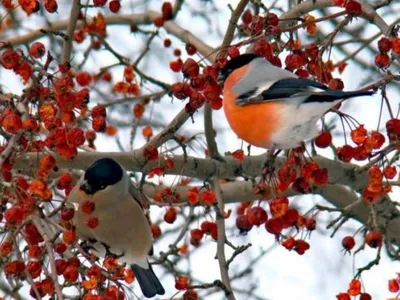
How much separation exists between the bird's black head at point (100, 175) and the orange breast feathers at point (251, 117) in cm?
55

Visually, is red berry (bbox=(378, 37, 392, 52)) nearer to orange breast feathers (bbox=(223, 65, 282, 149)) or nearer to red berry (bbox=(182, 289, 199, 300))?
orange breast feathers (bbox=(223, 65, 282, 149))

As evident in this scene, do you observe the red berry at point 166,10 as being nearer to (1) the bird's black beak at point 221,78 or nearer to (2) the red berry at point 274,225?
(1) the bird's black beak at point 221,78

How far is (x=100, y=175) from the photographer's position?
370cm

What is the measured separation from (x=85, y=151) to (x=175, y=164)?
0.37 meters

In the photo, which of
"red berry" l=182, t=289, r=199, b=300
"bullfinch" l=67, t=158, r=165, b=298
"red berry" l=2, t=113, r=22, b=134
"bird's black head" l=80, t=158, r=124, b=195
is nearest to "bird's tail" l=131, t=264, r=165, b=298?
"bullfinch" l=67, t=158, r=165, b=298

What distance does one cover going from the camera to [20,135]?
2.82m

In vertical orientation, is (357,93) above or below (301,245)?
above

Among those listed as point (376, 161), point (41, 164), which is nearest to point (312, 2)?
point (376, 161)

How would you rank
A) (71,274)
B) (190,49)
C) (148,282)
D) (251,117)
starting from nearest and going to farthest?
(71,274)
(251,117)
(148,282)
(190,49)

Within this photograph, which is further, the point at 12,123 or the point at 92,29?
the point at 92,29

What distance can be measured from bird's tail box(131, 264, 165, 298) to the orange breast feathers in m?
1.07

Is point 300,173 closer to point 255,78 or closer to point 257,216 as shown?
point 257,216

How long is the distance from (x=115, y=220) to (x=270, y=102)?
1.04 m

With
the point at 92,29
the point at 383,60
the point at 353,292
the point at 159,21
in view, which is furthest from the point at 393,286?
the point at 159,21
